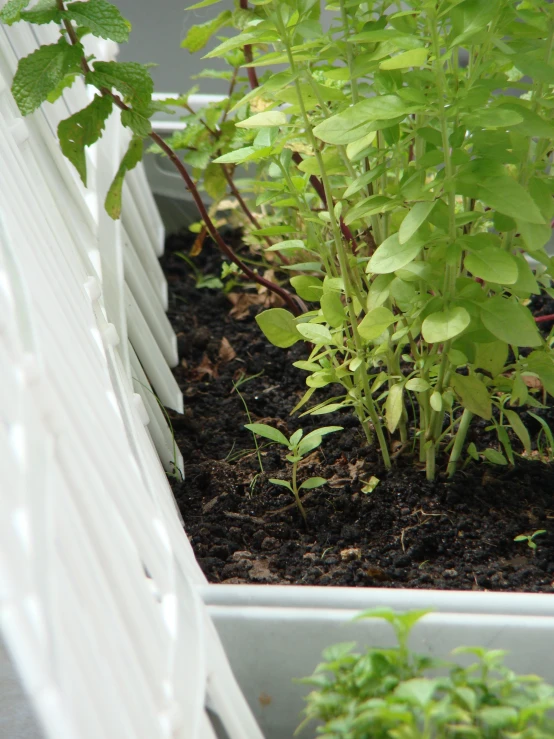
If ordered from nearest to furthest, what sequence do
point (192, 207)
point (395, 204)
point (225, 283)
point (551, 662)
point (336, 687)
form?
point (336, 687) < point (551, 662) < point (395, 204) < point (225, 283) < point (192, 207)

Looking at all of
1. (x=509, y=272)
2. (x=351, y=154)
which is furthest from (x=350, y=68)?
(x=509, y=272)

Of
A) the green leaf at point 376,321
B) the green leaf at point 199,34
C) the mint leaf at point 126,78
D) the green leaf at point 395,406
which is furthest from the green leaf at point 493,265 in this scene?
the green leaf at point 199,34

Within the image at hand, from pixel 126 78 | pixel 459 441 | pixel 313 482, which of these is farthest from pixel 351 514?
pixel 126 78

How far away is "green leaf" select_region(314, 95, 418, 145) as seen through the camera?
27.0 inches

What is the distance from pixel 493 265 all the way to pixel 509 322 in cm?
9

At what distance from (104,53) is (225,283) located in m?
0.55

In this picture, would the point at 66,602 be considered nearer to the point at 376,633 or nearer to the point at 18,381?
the point at 18,381

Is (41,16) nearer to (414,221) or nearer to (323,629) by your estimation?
(414,221)

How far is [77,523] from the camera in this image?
1.49 ft

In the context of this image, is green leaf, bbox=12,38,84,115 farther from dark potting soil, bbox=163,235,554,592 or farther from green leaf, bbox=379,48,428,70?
dark potting soil, bbox=163,235,554,592

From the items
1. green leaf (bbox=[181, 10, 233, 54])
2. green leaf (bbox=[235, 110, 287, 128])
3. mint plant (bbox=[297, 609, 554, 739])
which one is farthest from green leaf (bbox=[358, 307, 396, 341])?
green leaf (bbox=[181, 10, 233, 54])

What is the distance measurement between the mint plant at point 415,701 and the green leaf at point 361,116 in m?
0.43

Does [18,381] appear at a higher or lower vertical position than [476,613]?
higher

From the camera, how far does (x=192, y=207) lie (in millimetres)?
2023
